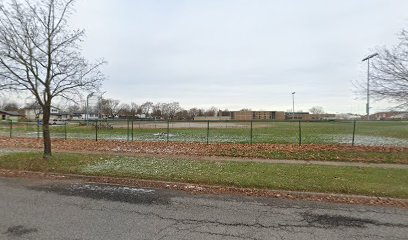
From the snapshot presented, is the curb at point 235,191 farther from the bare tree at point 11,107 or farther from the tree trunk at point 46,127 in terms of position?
the bare tree at point 11,107

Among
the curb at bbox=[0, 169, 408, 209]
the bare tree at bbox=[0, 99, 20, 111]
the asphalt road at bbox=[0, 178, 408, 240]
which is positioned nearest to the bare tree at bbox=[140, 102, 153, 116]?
the bare tree at bbox=[0, 99, 20, 111]

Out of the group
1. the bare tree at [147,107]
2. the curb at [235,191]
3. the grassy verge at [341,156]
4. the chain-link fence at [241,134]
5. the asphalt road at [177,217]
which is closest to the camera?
the asphalt road at [177,217]

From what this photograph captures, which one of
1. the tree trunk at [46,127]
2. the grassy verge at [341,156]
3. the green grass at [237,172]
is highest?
the tree trunk at [46,127]

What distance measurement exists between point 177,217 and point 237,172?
415 cm

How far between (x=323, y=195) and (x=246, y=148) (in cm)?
769

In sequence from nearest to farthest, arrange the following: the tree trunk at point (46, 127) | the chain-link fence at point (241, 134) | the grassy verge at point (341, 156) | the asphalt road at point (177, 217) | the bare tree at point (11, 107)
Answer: the asphalt road at point (177, 217), the tree trunk at point (46, 127), the grassy verge at point (341, 156), the bare tree at point (11, 107), the chain-link fence at point (241, 134)

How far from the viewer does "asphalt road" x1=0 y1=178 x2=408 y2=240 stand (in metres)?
4.63

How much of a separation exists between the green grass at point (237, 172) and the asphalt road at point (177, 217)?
3.88 feet

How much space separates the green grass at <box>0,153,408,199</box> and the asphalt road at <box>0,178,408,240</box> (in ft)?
3.88

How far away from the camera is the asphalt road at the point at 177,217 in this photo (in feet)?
→ 15.2

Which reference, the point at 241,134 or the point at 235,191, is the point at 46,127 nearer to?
the point at 235,191

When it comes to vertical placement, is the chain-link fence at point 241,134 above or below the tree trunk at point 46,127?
below

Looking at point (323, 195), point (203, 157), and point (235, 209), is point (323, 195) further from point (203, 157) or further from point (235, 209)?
point (203, 157)

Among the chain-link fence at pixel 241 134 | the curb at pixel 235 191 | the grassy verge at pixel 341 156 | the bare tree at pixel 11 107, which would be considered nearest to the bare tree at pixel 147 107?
the chain-link fence at pixel 241 134
